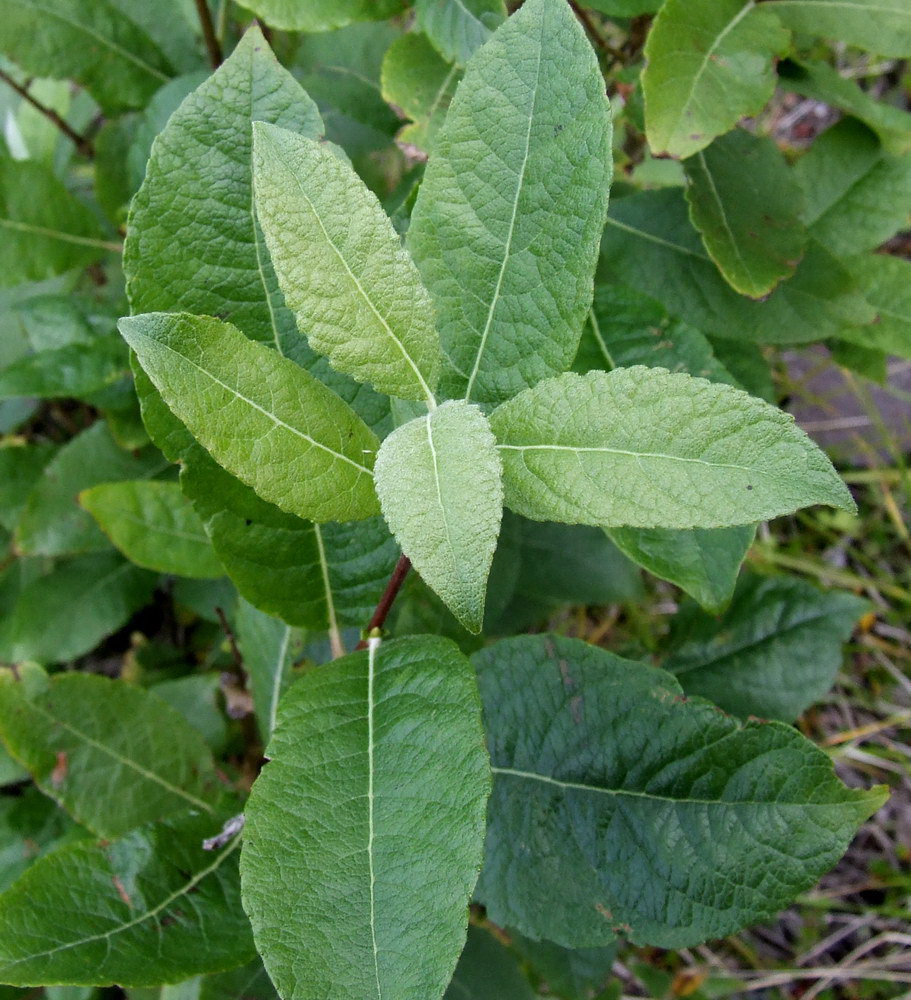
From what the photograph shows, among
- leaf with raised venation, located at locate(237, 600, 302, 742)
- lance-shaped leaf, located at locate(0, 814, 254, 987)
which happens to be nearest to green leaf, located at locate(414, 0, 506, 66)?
leaf with raised venation, located at locate(237, 600, 302, 742)

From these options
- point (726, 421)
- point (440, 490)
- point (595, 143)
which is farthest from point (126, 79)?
point (726, 421)

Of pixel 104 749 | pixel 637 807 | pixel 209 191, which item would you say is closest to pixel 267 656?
pixel 104 749

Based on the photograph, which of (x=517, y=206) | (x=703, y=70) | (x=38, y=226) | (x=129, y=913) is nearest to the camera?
(x=517, y=206)

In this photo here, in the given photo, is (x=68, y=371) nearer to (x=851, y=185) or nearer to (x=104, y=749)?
(x=104, y=749)

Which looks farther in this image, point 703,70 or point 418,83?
point 418,83

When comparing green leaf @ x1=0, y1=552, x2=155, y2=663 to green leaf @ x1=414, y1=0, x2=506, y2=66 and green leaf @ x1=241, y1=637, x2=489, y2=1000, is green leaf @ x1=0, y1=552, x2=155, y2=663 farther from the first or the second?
green leaf @ x1=414, y1=0, x2=506, y2=66

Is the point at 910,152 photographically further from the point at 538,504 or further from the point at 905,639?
the point at 905,639
